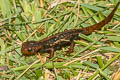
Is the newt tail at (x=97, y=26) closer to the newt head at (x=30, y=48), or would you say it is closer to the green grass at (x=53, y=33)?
the green grass at (x=53, y=33)

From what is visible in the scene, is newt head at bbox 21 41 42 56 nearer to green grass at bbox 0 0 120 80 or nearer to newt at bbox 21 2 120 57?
newt at bbox 21 2 120 57

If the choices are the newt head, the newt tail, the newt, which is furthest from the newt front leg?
the newt head

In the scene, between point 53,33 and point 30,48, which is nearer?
point 30,48

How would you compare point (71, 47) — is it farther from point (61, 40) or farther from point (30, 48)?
point (30, 48)

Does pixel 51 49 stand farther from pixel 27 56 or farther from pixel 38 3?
pixel 38 3

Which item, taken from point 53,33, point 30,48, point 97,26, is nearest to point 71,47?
point 53,33

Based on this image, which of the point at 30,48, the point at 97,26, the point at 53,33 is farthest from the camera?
the point at 53,33

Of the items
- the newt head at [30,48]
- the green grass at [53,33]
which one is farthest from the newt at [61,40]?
the green grass at [53,33]
